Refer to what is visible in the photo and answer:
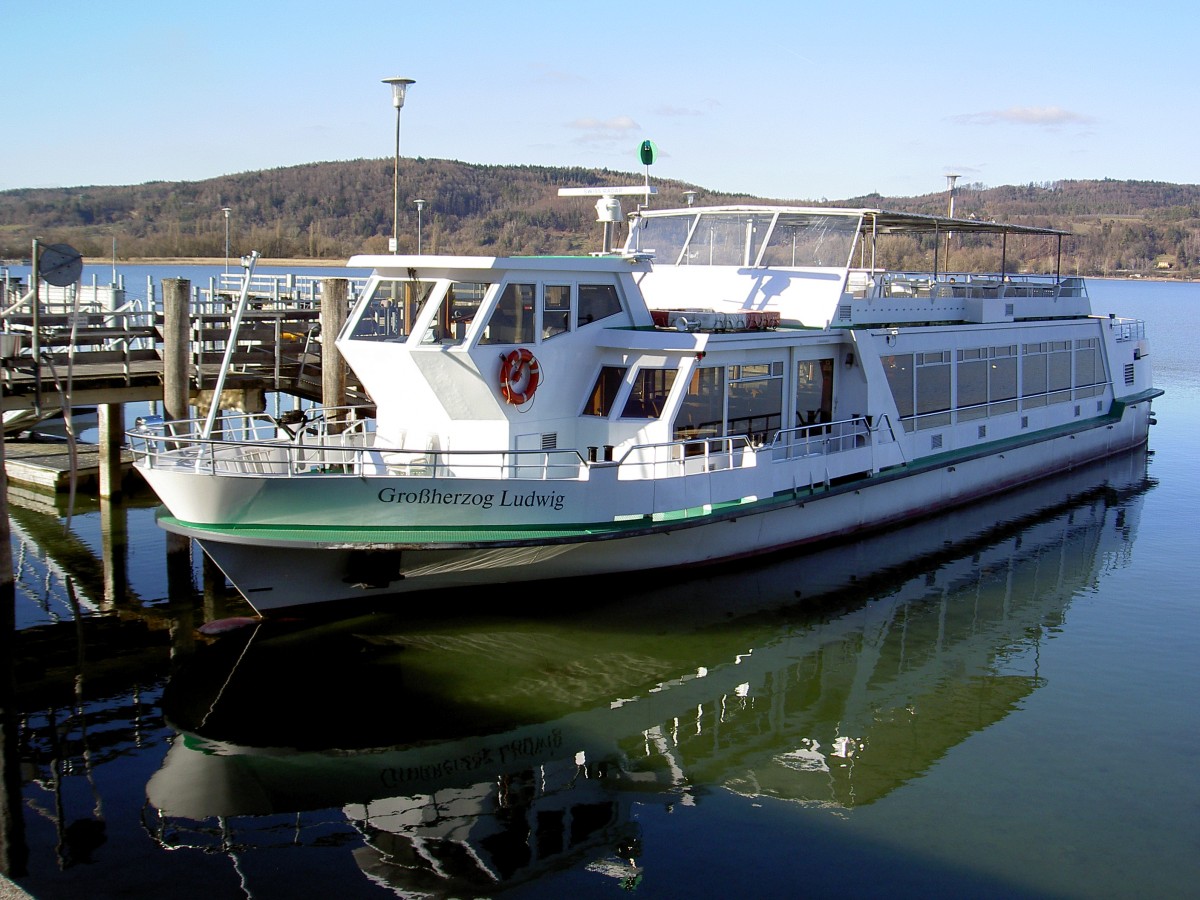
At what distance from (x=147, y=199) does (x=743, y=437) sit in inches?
4832

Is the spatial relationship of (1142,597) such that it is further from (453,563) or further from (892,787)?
(453,563)

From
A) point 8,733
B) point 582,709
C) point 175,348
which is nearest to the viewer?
point 8,733

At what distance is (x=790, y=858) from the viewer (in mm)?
8688

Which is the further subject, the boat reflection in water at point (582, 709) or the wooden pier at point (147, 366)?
the wooden pier at point (147, 366)

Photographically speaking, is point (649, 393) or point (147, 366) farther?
point (147, 366)

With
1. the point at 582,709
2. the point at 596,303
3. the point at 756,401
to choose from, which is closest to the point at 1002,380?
the point at 756,401

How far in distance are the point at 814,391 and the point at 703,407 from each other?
2930mm

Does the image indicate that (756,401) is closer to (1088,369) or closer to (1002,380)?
(1002,380)

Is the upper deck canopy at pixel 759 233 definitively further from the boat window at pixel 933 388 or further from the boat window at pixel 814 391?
the boat window at pixel 933 388

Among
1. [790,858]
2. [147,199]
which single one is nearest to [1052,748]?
[790,858]

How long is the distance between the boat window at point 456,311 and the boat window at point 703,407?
3.06 m

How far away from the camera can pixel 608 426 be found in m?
14.5

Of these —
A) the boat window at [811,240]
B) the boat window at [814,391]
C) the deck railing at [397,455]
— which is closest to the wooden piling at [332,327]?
the deck railing at [397,455]

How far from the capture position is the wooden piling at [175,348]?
53.8ft
